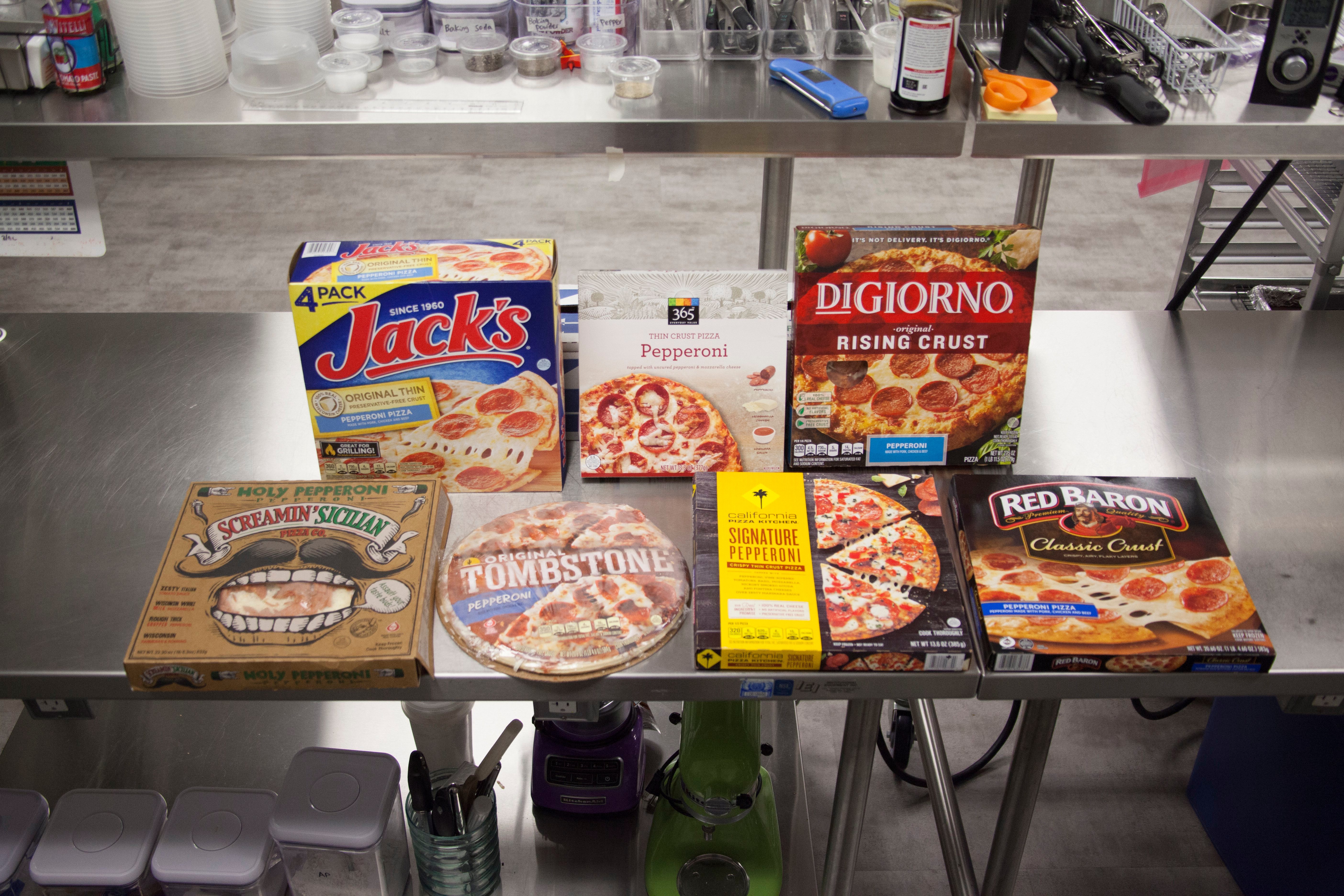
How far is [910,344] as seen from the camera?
160 cm

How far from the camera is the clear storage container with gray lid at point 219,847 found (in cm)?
163

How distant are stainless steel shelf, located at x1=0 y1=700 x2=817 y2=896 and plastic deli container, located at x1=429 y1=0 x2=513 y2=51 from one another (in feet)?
4.00

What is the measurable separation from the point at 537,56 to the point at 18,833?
4.65 ft

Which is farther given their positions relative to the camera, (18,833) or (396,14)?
(18,833)

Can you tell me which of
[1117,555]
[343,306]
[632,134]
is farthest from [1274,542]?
[343,306]

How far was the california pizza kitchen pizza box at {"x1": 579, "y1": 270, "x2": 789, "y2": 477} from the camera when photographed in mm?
1593

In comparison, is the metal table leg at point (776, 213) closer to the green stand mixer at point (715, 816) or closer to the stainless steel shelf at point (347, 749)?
the green stand mixer at point (715, 816)

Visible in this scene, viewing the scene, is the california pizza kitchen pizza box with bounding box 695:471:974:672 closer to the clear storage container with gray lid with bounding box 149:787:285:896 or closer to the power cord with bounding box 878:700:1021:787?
the clear storage container with gray lid with bounding box 149:787:285:896

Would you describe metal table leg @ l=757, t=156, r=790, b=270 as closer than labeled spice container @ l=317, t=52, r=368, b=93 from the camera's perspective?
No

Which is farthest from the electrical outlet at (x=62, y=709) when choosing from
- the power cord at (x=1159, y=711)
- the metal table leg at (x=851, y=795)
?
the power cord at (x=1159, y=711)

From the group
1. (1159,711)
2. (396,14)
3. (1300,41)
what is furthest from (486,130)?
(1159,711)

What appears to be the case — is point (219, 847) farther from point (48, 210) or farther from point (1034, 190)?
point (1034, 190)

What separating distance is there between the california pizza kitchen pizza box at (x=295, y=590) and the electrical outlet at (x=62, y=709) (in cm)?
19

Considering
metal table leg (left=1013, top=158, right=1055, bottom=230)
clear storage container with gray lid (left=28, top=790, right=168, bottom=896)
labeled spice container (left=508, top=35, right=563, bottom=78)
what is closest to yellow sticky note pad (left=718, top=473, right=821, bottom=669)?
labeled spice container (left=508, top=35, right=563, bottom=78)
